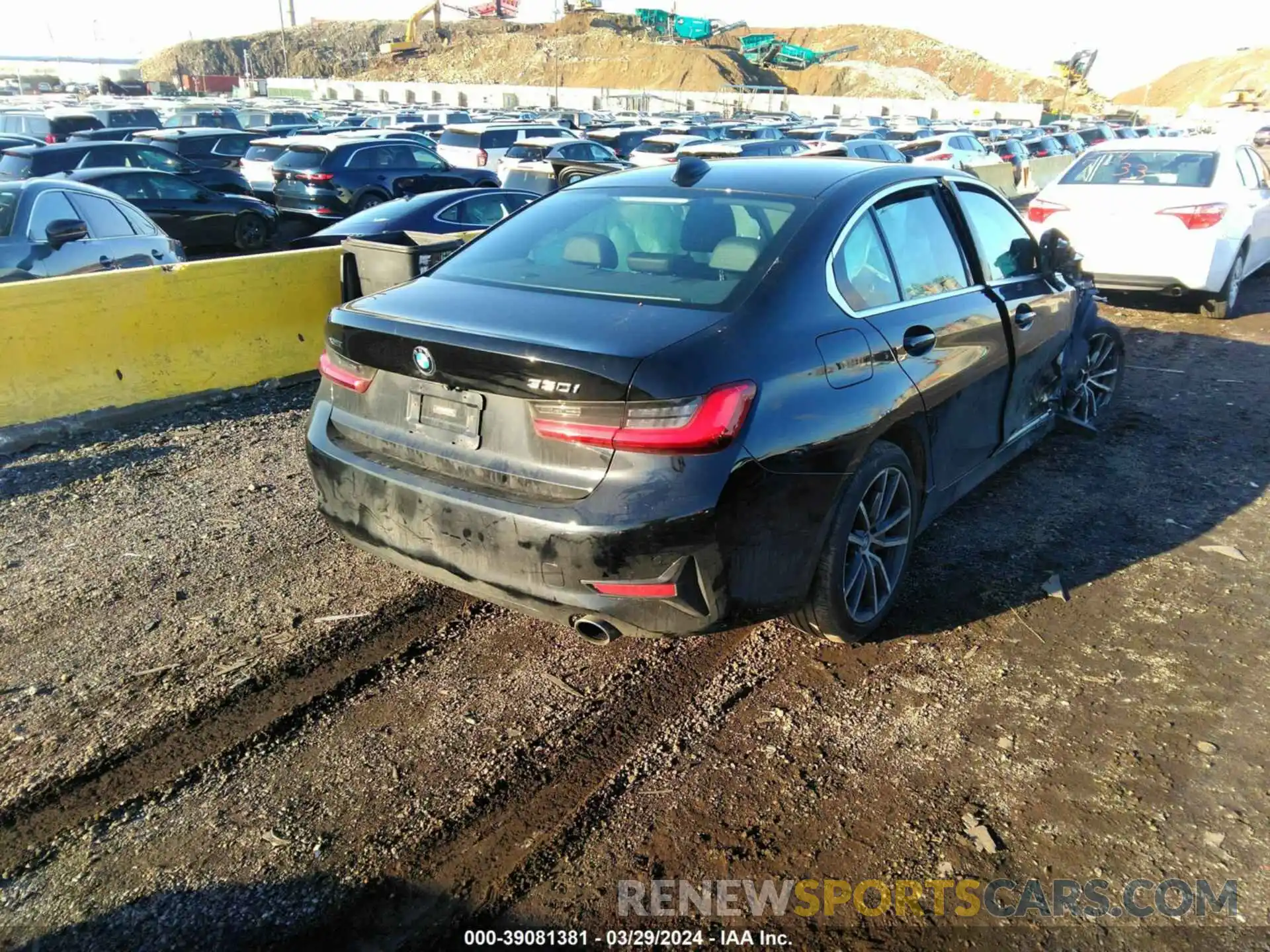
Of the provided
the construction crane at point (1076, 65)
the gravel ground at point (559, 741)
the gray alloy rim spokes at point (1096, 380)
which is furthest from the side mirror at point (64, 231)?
the construction crane at point (1076, 65)

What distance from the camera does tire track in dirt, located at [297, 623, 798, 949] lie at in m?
2.47

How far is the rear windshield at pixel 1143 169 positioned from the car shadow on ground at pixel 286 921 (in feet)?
33.4

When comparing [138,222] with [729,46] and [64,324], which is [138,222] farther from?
[729,46]

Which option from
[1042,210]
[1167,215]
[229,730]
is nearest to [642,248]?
[229,730]

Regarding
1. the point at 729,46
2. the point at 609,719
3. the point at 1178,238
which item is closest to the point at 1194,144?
the point at 1178,238

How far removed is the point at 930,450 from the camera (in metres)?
3.97

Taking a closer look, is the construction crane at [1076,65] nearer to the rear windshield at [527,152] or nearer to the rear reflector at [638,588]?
the rear windshield at [527,152]

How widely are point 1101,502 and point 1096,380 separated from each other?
1.56m

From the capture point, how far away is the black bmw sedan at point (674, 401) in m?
→ 2.88

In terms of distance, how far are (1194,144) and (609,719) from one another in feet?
33.3

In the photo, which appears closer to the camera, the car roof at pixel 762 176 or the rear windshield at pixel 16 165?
the car roof at pixel 762 176

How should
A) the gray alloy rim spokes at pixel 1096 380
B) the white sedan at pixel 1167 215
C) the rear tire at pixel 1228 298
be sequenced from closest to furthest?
the gray alloy rim spokes at pixel 1096 380 < the white sedan at pixel 1167 215 < the rear tire at pixel 1228 298

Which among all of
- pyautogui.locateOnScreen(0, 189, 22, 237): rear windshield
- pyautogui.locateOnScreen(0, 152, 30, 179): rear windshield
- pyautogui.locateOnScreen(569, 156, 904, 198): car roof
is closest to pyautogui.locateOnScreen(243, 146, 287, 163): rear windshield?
pyautogui.locateOnScreen(0, 152, 30, 179): rear windshield

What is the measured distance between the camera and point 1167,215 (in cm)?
934
